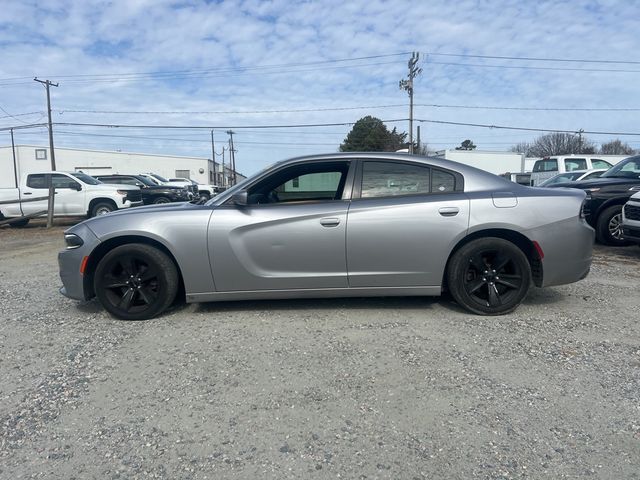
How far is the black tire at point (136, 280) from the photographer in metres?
4.17

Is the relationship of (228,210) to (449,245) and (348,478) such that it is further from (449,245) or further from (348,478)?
(348,478)

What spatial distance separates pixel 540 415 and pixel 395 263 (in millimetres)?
1825

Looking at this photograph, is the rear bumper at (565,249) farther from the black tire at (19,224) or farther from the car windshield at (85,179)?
the black tire at (19,224)

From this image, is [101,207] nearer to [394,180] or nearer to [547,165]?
[394,180]

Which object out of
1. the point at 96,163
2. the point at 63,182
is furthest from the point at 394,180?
the point at 96,163

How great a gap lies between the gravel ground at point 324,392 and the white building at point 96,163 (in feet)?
185

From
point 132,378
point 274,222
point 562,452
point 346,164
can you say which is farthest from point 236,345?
point 562,452

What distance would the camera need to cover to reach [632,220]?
22.9 ft

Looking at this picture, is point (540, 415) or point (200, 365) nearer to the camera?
point (540, 415)

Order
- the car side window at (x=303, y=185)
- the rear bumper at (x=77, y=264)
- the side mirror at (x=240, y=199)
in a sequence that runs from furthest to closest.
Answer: the car side window at (x=303, y=185) → the rear bumper at (x=77, y=264) → the side mirror at (x=240, y=199)

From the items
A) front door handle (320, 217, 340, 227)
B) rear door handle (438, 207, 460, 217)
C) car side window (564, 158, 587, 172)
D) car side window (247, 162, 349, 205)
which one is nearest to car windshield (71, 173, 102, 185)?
car side window (247, 162, 349, 205)

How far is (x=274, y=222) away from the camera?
13.6ft

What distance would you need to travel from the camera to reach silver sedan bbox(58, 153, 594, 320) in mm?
4129

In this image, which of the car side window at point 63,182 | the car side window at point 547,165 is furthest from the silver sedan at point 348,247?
the car side window at point 547,165
